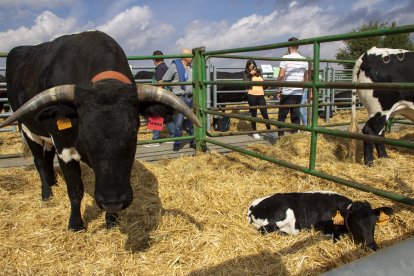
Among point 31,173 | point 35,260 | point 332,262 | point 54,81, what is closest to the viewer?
point 332,262

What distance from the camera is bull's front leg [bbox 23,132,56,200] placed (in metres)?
4.29

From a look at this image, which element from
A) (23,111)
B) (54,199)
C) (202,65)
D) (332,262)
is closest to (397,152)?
(202,65)

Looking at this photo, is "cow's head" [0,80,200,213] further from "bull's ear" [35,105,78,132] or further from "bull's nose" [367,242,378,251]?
"bull's nose" [367,242,378,251]

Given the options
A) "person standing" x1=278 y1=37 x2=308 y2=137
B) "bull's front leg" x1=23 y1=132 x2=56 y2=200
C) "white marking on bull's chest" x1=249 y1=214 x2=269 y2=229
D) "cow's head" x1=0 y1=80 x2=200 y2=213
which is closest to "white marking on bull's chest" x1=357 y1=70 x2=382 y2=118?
"person standing" x1=278 y1=37 x2=308 y2=137

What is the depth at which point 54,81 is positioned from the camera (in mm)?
3311

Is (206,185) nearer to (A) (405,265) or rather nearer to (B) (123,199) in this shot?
(B) (123,199)

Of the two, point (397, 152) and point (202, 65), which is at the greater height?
point (202, 65)

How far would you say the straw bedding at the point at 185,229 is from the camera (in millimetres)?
2676

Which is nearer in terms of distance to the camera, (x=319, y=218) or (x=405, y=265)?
(x=405, y=265)

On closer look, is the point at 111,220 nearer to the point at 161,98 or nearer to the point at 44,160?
the point at 161,98

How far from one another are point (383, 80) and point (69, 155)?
4153 millimetres

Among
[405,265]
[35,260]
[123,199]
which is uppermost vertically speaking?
[405,265]

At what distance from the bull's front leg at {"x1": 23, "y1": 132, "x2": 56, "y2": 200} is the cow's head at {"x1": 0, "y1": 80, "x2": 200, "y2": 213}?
73.1 inches

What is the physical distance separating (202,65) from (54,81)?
9.00 ft
